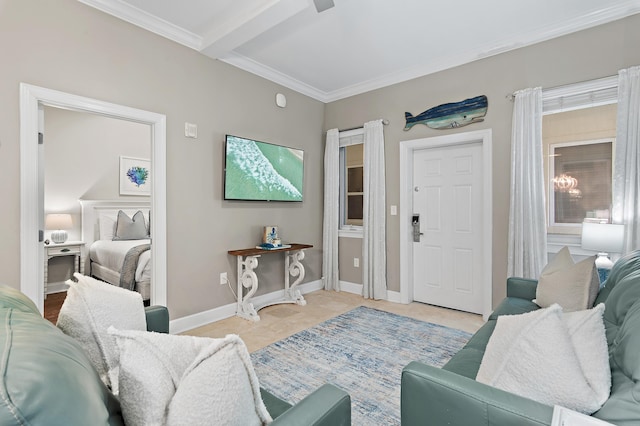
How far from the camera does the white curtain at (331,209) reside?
15.0 ft

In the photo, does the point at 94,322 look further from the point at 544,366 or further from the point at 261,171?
the point at 261,171

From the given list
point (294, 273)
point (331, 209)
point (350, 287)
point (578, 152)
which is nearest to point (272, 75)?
point (331, 209)

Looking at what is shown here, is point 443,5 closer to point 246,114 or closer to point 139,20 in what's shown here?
point 246,114

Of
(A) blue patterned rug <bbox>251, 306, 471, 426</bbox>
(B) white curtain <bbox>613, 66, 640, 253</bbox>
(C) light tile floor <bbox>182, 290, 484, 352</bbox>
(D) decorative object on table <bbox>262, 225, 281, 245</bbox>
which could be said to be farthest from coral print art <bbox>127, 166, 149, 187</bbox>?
(B) white curtain <bbox>613, 66, 640, 253</bbox>

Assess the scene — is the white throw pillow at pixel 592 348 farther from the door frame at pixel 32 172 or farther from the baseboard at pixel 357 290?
the door frame at pixel 32 172

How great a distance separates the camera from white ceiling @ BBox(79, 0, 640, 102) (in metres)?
2.63

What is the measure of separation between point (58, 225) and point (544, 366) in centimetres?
557

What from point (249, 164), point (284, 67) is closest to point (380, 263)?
point (249, 164)

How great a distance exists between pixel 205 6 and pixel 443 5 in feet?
6.48

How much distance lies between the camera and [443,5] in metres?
2.65

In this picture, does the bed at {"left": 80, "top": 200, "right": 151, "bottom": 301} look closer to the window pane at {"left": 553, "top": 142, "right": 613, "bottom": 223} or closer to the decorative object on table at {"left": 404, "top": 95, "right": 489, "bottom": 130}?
the decorative object on table at {"left": 404, "top": 95, "right": 489, "bottom": 130}

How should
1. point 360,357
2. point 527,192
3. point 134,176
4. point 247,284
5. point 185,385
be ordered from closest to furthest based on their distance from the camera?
point 185,385
point 360,357
point 527,192
point 247,284
point 134,176

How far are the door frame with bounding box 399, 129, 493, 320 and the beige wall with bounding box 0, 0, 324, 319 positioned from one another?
1.28 metres

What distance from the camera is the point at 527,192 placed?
305 cm
